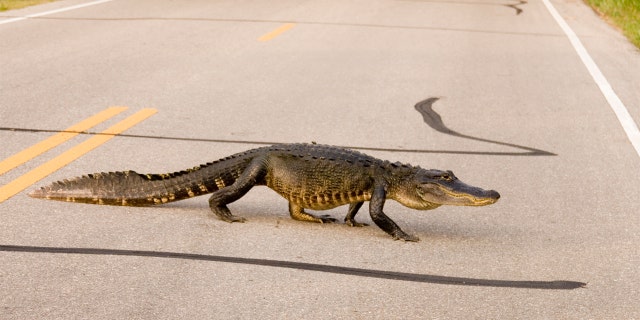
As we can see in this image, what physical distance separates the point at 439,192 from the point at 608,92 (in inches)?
267

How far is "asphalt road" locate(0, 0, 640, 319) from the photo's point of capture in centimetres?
571

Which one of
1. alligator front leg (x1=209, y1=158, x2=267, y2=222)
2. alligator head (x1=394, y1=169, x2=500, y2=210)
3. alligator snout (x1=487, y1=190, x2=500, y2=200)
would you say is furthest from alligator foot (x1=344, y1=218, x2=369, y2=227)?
alligator snout (x1=487, y1=190, x2=500, y2=200)

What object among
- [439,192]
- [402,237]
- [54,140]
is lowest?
[54,140]

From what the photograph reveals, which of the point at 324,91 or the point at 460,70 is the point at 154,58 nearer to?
the point at 324,91

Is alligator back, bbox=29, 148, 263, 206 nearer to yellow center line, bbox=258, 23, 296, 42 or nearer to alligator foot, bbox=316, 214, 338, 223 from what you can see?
alligator foot, bbox=316, 214, 338, 223

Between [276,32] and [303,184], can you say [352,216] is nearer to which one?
[303,184]

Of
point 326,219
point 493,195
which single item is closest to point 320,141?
point 326,219

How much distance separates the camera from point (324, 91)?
12414 millimetres

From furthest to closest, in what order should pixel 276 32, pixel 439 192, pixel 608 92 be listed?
1. pixel 276 32
2. pixel 608 92
3. pixel 439 192

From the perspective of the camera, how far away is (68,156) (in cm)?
872

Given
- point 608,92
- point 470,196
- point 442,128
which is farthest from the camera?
point 608,92

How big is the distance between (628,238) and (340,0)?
16257 mm

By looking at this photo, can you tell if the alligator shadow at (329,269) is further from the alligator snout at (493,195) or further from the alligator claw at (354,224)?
the alligator claw at (354,224)

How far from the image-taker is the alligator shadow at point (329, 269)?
603 cm
